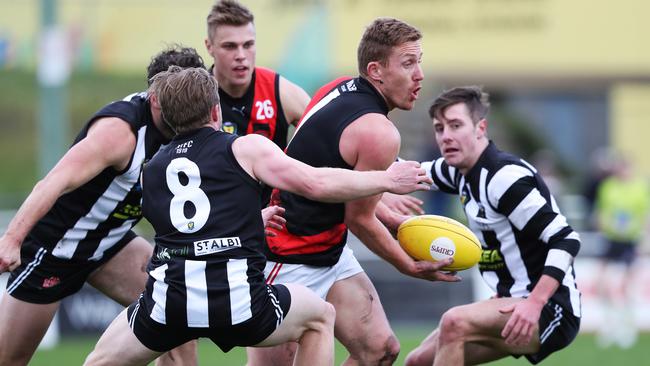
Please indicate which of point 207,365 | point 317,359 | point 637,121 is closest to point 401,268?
point 317,359

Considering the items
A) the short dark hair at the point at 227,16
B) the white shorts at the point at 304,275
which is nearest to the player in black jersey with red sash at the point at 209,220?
the white shorts at the point at 304,275

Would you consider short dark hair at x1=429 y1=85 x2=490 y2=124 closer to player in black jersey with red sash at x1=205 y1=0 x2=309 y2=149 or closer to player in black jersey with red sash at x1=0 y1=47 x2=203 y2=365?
player in black jersey with red sash at x1=205 y1=0 x2=309 y2=149

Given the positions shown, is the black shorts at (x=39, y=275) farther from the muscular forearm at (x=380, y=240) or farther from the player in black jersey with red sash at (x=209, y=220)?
the muscular forearm at (x=380, y=240)

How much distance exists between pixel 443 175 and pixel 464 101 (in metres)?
0.58

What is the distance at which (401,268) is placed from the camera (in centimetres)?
627

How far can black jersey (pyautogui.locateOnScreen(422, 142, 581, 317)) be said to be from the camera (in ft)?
21.4

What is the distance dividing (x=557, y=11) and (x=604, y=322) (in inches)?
439

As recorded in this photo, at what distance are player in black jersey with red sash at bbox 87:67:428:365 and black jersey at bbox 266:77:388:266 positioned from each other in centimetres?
66

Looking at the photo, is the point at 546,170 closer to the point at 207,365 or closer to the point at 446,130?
the point at 207,365

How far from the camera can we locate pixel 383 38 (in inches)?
240

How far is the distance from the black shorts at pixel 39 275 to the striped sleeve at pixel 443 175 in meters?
2.29

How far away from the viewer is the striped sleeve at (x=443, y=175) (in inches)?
281

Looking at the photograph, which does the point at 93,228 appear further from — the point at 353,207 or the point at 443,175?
the point at 443,175

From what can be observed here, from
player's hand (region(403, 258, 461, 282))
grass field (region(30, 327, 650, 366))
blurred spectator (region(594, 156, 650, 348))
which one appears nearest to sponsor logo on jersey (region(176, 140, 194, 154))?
player's hand (region(403, 258, 461, 282))
